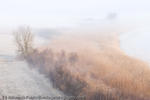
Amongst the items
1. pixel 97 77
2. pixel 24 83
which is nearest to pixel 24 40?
pixel 24 83

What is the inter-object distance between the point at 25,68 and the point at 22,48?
14.9 feet

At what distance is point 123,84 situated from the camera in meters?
6.61

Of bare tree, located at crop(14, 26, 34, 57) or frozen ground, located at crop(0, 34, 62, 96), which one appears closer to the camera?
frozen ground, located at crop(0, 34, 62, 96)

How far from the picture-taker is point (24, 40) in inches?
548

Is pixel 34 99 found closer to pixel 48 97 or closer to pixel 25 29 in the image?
pixel 48 97

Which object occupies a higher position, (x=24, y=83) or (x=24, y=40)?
(x=24, y=40)

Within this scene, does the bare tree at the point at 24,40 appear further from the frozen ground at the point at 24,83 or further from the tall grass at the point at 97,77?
the frozen ground at the point at 24,83

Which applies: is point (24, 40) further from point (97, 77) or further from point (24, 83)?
point (97, 77)

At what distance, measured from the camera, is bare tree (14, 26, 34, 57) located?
537 inches

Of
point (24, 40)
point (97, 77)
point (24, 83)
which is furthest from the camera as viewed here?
point (24, 40)

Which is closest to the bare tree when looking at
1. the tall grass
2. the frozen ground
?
the tall grass

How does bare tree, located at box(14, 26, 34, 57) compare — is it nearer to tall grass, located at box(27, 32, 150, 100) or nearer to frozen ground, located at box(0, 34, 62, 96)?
tall grass, located at box(27, 32, 150, 100)

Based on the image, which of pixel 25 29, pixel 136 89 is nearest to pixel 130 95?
pixel 136 89

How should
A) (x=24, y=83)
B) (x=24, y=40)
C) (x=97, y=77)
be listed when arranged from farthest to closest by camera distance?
(x=24, y=40) → (x=97, y=77) → (x=24, y=83)
